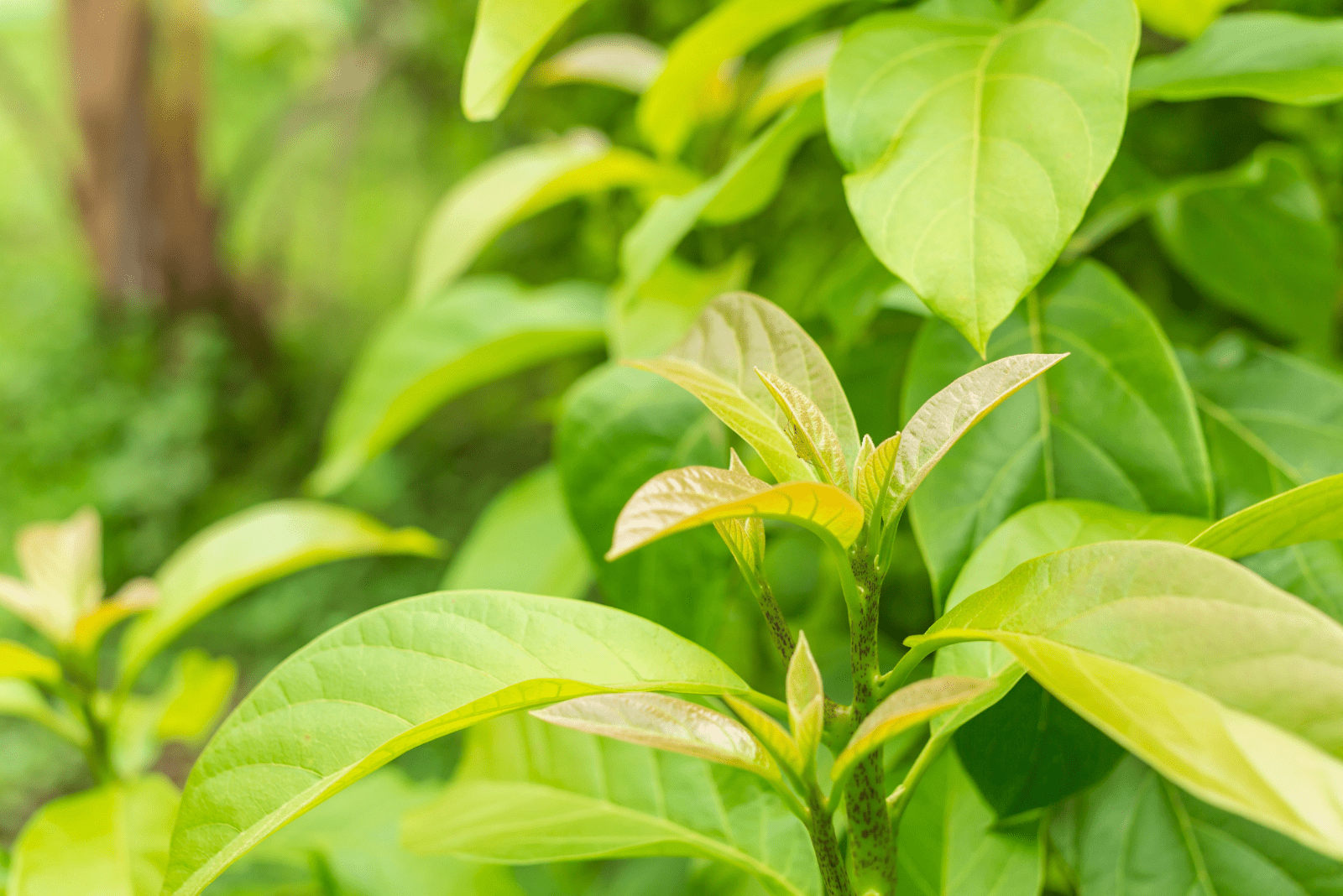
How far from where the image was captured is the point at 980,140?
1.11ft

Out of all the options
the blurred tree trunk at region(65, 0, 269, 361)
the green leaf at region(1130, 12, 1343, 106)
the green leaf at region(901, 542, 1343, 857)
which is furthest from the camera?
the blurred tree trunk at region(65, 0, 269, 361)

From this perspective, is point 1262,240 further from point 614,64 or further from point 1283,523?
point 614,64

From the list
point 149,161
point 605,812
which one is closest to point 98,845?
point 605,812

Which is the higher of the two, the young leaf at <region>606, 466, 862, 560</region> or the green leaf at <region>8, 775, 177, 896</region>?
the young leaf at <region>606, 466, 862, 560</region>

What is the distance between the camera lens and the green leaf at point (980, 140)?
295mm

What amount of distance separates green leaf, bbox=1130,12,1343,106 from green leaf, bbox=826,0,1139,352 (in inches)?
4.0

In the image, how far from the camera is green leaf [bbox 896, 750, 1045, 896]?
0.36 metres

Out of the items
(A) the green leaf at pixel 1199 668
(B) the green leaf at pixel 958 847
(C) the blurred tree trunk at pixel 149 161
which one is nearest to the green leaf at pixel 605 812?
(B) the green leaf at pixel 958 847

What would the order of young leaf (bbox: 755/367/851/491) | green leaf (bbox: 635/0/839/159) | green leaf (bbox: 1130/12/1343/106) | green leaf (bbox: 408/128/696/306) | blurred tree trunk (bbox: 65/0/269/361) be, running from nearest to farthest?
young leaf (bbox: 755/367/851/491) → green leaf (bbox: 1130/12/1343/106) → green leaf (bbox: 635/0/839/159) → green leaf (bbox: 408/128/696/306) → blurred tree trunk (bbox: 65/0/269/361)

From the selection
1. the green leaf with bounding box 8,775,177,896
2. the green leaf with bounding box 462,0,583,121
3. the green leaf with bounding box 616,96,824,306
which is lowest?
the green leaf with bounding box 8,775,177,896

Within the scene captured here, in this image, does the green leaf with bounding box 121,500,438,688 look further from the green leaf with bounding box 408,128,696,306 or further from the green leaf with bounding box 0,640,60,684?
the green leaf with bounding box 408,128,696,306

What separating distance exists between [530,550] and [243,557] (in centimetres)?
23

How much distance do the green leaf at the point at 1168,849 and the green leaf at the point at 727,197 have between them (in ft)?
1.19

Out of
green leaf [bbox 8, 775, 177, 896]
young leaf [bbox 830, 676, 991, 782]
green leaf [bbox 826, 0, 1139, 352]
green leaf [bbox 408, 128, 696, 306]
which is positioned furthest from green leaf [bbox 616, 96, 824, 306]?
green leaf [bbox 8, 775, 177, 896]
